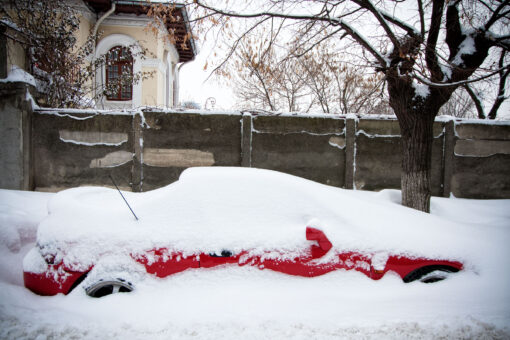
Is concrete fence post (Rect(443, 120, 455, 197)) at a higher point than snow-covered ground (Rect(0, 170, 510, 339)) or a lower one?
higher

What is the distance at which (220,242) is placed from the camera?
7.49ft

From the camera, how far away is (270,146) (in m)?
6.55

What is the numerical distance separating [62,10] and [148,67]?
3.96 meters

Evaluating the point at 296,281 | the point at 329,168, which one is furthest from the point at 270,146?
the point at 296,281

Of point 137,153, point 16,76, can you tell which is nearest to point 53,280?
point 137,153

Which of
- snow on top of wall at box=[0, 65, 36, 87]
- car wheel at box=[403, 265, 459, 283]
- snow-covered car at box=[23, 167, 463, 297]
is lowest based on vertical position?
car wheel at box=[403, 265, 459, 283]

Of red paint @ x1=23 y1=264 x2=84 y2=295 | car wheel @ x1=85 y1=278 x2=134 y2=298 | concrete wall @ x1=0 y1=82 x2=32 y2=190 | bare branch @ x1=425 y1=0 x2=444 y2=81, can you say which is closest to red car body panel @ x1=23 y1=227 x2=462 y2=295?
red paint @ x1=23 y1=264 x2=84 y2=295

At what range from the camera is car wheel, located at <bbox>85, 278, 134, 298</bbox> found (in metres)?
2.19

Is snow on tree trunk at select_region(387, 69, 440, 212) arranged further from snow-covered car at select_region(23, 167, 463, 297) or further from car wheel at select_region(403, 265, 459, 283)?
car wheel at select_region(403, 265, 459, 283)

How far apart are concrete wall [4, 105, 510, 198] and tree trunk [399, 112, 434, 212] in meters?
2.16

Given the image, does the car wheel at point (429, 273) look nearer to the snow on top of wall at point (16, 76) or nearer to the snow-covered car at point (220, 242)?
the snow-covered car at point (220, 242)

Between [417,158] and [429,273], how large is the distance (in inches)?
97.8

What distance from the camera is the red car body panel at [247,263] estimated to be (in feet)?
7.31

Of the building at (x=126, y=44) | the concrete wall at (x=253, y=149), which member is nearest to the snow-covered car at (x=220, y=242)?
the concrete wall at (x=253, y=149)
